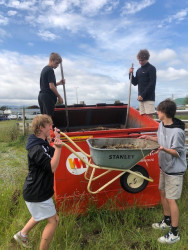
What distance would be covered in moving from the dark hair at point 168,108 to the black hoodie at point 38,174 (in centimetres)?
138

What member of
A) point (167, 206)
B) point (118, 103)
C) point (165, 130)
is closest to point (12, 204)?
point (167, 206)

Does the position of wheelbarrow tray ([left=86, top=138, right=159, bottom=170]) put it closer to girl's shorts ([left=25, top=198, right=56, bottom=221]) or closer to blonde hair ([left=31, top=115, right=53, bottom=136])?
blonde hair ([left=31, top=115, right=53, bottom=136])

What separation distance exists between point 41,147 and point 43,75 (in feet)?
7.50

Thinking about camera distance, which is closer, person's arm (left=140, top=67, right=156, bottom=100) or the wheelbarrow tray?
the wheelbarrow tray

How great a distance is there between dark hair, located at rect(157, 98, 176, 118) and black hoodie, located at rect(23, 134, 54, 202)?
4.52ft

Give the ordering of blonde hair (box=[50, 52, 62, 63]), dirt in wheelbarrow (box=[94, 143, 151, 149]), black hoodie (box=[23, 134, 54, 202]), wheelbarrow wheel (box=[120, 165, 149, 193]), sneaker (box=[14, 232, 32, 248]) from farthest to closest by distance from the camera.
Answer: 1. blonde hair (box=[50, 52, 62, 63])
2. wheelbarrow wheel (box=[120, 165, 149, 193])
3. dirt in wheelbarrow (box=[94, 143, 151, 149])
4. sneaker (box=[14, 232, 32, 248])
5. black hoodie (box=[23, 134, 54, 202])

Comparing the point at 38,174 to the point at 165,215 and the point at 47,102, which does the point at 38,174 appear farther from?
the point at 47,102

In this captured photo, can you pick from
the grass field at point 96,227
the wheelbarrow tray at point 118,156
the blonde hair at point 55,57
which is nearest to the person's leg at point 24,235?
the grass field at point 96,227

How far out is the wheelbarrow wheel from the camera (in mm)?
2916

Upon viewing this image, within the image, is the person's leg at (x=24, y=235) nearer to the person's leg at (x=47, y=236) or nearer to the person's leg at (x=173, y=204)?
the person's leg at (x=47, y=236)

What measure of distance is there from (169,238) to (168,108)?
150 centimetres

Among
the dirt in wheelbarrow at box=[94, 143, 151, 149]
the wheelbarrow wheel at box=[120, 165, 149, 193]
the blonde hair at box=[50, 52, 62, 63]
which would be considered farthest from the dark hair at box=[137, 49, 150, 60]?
the wheelbarrow wheel at box=[120, 165, 149, 193]

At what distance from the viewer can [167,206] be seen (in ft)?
9.21

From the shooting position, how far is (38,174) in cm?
217
